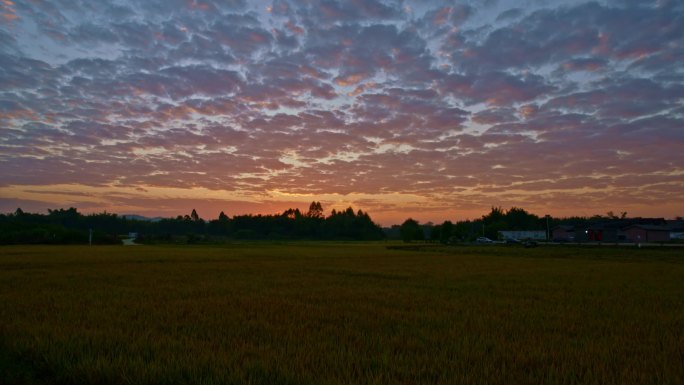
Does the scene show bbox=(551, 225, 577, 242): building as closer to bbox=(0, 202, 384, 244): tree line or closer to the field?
bbox=(0, 202, 384, 244): tree line

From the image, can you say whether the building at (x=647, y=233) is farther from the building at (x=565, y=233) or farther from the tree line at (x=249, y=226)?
the tree line at (x=249, y=226)

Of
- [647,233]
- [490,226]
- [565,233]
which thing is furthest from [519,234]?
[647,233]

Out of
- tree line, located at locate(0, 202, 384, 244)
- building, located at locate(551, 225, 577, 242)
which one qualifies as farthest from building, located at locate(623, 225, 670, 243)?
tree line, located at locate(0, 202, 384, 244)

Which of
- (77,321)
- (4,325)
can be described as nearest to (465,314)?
(77,321)

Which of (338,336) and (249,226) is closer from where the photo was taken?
Answer: (338,336)

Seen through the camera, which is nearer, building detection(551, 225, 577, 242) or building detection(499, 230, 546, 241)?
building detection(551, 225, 577, 242)

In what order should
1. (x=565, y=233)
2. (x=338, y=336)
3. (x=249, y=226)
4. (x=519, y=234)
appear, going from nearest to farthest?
(x=338, y=336) → (x=565, y=233) → (x=519, y=234) → (x=249, y=226)

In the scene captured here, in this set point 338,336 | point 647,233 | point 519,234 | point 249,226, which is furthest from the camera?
point 249,226

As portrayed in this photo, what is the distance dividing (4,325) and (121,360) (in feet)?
16.8

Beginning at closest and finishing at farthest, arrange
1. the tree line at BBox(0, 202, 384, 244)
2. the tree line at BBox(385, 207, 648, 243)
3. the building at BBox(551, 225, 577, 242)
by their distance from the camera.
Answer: the building at BBox(551, 225, 577, 242) < the tree line at BBox(385, 207, 648, 243) < the tree line at BBox(0, 202, 384, 244)

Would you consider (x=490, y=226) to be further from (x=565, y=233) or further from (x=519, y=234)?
(x=565, y=233)

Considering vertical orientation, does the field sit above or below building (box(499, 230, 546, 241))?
below

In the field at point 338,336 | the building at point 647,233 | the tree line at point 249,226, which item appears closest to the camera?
the field at point 338,336

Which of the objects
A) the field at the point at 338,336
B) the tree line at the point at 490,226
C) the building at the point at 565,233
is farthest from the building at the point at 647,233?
the field at the point at 338,336
